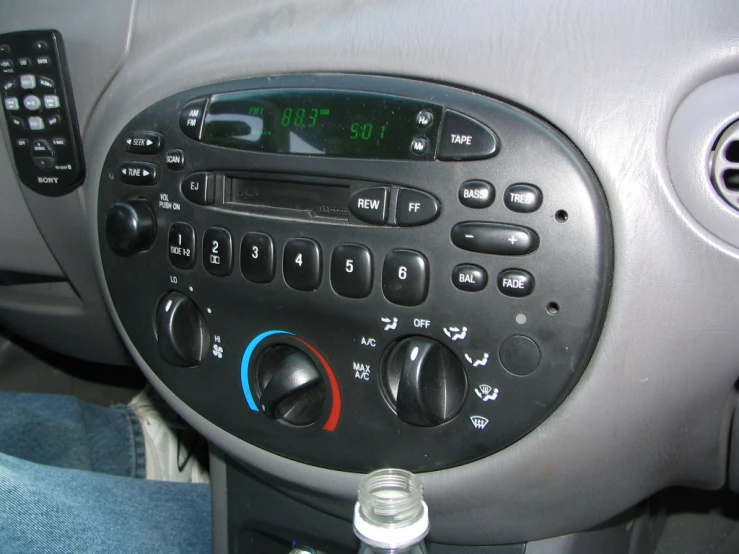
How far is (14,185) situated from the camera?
0.92 meters

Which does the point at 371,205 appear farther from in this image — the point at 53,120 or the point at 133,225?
the point at 53,120

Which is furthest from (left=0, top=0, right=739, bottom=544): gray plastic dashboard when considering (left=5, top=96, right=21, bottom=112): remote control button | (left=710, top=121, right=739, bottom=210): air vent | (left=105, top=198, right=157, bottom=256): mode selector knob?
(left=5, top=96, right=21, bottom=112): remote control button

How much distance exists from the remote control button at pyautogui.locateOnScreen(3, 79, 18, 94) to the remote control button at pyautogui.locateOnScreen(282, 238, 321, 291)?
1.42 ft

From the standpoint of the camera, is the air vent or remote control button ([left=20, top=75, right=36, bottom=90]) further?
remote control button ([left=20, top=75, right=36, bottom=90])

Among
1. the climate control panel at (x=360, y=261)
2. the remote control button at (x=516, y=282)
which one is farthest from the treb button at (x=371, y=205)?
the remote control button at (x=516, y=282)

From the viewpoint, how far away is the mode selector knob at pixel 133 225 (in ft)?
2.31

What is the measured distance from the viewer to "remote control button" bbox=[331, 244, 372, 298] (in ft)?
1.92

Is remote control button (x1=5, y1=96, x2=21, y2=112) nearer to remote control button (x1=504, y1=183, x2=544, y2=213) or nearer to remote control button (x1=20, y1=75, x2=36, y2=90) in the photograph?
remote control button (x1=20, y1=75, x2=36, y2=90)

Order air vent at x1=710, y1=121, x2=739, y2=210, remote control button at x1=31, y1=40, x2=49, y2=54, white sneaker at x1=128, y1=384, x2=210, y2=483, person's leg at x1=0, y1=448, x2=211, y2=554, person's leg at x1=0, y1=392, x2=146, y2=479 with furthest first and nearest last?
white sneaker at x1=128, y1=384, x2=210, y2=483
person's leg at x1=0, y1=392, x2=146, y2=479
remote control button at x1=31, y1=40, x2=49, y2=54
person's leg at x1=0, y1=448, x2=211, y2=554
air vent at x1=710, y1=121, x2=739, y2=210

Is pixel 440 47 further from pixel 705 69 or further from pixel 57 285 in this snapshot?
pixel 57 285

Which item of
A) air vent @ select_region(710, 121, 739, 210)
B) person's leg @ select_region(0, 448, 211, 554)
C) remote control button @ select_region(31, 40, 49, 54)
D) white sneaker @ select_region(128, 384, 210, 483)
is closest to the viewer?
air vent @ select_region(710, 121, 739, 210)

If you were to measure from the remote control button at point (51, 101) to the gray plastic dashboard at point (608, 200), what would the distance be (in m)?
Answer: 0.18

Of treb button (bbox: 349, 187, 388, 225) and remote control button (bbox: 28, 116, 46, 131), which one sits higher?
treb button (bbox: 349, 187, 388, 225)

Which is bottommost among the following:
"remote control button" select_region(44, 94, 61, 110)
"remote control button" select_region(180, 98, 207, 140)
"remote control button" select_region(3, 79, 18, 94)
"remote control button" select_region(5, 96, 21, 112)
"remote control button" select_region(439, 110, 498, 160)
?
"remote control button" select_region(5, 96, 21, 112)
